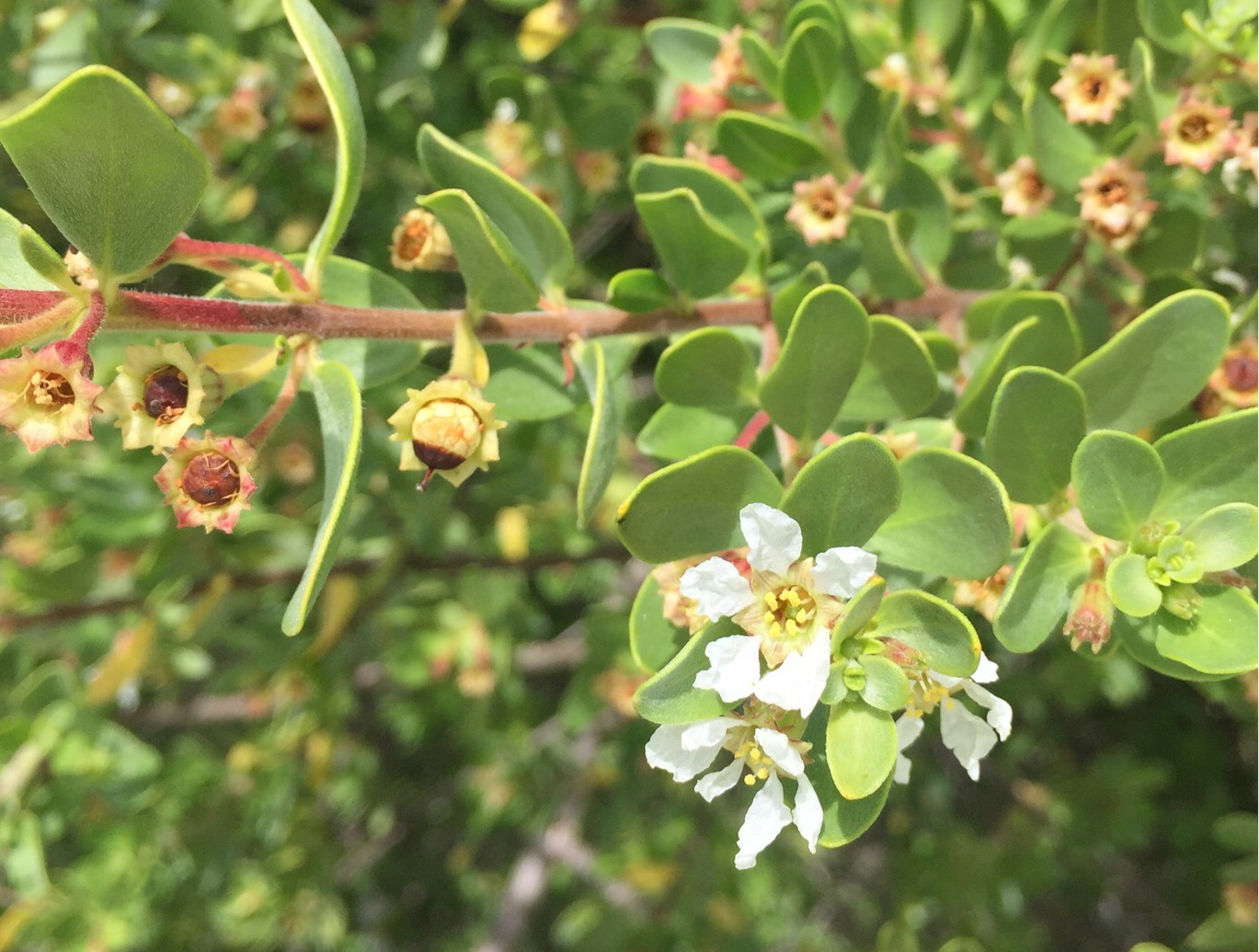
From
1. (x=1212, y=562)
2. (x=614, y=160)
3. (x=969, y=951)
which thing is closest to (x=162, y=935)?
(x=969, y=951)

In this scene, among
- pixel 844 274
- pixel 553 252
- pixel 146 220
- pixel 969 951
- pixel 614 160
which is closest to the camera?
pixel 146 220

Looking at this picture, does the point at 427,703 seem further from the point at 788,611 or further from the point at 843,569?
the point at 843,569

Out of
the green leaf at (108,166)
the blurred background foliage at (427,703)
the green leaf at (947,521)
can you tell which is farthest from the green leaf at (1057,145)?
the green leaf at (108,166)

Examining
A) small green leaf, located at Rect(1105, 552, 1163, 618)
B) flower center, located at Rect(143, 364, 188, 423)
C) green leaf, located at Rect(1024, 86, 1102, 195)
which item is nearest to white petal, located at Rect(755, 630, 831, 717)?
small green leaf, located at Rect(1105, 552, 1163, 618)

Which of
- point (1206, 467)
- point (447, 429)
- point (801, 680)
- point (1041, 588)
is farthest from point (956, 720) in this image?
point (447, 429)

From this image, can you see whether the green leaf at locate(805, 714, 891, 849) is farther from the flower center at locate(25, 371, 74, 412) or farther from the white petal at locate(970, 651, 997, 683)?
the flower center at locate(25, 371, 74, 412)

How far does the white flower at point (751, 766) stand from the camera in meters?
0.96

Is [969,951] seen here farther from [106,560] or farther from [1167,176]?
[106,560]

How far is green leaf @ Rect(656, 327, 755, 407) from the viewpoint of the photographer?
4.04 ft

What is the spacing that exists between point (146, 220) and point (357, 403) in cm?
26

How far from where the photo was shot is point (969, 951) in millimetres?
1932

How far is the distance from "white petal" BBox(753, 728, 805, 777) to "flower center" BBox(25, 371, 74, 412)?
74 centimetres

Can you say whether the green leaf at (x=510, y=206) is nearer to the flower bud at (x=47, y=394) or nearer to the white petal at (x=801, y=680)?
the flower bud at (x=47, y=394)

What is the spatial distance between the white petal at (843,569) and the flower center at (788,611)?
56 millimetres
